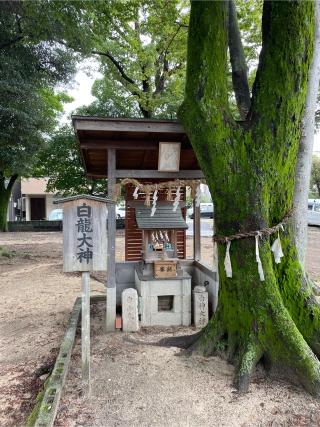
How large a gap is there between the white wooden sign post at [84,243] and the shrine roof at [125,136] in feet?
5.33

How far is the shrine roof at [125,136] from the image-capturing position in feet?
15.3

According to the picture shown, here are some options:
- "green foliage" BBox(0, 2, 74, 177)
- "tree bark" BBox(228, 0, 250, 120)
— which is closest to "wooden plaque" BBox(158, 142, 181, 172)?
"tree bark" BBox(228, 0, 250, 120)

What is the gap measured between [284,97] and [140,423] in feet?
11.6

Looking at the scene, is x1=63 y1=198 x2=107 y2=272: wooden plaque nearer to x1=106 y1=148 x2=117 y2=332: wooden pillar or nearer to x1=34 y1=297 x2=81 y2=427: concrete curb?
x1=34 y1=297 x2=81 y2=427: concrete curb

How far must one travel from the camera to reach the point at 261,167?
138 inches

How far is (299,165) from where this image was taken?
3.96 m

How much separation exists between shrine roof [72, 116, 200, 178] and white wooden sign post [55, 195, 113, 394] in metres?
1.62

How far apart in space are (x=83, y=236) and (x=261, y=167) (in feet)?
6.82

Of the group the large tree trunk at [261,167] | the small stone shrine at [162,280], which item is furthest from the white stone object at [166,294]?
A: the large tree trunk at [261,167]

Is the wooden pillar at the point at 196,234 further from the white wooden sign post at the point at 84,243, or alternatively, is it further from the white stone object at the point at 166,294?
the white wooden sign post at the point at 84,243

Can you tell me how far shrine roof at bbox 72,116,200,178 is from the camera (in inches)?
183

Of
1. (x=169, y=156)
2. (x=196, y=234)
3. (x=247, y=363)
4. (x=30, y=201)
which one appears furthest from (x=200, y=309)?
(x=30, y=201)

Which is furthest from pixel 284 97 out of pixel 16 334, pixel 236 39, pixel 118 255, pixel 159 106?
pixel 159 106

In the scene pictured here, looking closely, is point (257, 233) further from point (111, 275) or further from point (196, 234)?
point (196, 234)
